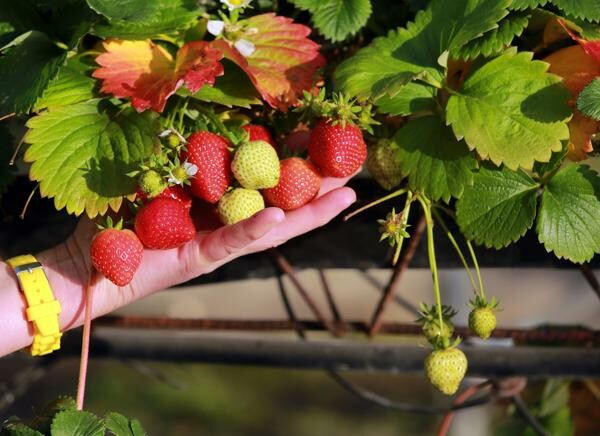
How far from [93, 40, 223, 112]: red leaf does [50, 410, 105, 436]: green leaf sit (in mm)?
316

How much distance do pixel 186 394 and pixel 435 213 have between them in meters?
3.02

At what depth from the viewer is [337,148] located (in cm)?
102

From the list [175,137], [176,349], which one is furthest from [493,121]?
[176,349]

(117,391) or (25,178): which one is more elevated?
(25,178)

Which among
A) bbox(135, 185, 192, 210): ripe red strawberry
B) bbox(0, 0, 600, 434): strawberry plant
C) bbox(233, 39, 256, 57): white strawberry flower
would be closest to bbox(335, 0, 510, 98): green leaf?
bbox(0, 0, 600, 434): strawberry plant

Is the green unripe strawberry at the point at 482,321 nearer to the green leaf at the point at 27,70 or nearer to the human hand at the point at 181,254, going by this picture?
the human hand at the point at 181,254

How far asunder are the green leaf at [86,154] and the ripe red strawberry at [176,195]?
15mm

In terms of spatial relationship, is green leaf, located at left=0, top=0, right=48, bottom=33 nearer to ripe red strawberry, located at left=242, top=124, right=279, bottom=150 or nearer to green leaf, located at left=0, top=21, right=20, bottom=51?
green leaf, located at left=0, top=21, right=20, bottom=51

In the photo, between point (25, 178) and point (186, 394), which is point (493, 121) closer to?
point (25, 178)

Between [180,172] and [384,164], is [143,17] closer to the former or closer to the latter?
[180,172]

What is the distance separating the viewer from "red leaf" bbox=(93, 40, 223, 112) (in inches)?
39.8

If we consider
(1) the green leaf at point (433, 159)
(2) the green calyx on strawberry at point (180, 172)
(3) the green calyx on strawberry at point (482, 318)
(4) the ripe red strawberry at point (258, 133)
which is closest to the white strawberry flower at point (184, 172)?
(2) the green calyx on strawberry at point (180, 172)

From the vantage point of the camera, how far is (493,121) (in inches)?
39.2

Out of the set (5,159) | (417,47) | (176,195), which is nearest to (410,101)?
(417,47)
